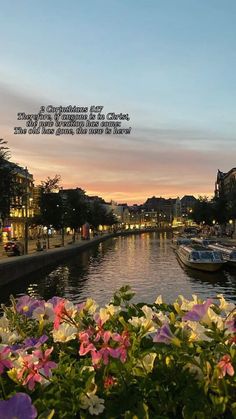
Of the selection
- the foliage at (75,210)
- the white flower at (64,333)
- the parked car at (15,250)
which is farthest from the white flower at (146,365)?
the foliage at (75,210)

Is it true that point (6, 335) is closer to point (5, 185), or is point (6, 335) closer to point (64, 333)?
point (64, 333)

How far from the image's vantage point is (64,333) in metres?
3.80

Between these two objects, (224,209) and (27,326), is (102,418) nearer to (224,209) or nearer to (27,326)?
(27,326)

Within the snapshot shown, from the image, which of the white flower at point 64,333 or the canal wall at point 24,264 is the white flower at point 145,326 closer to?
the white flower at point 64,333

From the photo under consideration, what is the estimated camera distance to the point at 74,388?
120 inches

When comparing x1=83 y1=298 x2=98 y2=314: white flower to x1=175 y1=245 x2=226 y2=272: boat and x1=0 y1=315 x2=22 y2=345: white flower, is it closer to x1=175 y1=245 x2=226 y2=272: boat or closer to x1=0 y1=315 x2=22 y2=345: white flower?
x1=0 y1=315 x2=22 y2=345: white flower

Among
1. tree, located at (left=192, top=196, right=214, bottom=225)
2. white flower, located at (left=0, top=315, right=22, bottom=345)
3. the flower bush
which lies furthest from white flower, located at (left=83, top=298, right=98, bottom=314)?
tree, located at (left=192, top=196, right=214, bottom=225)

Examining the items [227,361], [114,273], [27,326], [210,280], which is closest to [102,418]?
[227,361]

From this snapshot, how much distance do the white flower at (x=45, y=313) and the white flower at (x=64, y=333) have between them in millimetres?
475

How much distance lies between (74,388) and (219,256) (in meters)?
51.9

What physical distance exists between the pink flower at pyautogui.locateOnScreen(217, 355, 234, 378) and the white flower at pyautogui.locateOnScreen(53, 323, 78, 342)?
3.88ft

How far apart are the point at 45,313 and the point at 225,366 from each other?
1.80 m

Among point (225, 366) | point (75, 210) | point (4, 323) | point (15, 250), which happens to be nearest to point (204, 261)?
point (15, 250)

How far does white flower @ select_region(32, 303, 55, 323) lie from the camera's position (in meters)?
4.30
